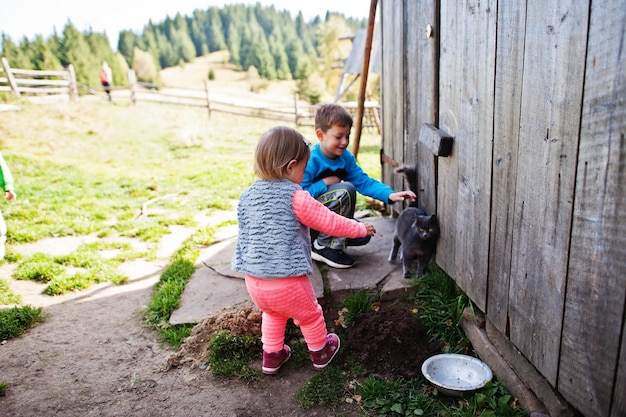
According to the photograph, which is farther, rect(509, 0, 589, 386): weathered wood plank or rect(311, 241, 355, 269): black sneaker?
rect(311, 241, 355, 269): black sneaker

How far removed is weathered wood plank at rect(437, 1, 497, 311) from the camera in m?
2.45

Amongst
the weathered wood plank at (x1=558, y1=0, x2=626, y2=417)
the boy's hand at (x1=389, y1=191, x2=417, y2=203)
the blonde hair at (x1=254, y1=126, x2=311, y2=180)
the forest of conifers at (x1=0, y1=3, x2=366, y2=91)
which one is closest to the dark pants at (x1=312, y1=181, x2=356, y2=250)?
the boy's hand at (x1=389, y1=191, x2=417, y2=203)

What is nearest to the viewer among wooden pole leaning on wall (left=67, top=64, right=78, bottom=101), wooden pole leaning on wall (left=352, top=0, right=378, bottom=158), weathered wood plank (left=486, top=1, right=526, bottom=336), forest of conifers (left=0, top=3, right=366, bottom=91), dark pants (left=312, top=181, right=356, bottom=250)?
weathered wood plank (left=486, top=1, right=526, bottom=336)

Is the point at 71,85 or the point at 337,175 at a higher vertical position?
the point at 71,85

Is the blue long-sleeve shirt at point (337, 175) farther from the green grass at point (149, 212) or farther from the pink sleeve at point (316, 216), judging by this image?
the pink sleeve at point (316, 216)

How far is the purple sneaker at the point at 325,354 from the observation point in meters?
2.86

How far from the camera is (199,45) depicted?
7962 centimetres

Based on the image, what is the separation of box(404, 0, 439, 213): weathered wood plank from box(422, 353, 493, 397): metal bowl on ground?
113cm

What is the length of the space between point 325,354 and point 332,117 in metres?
1.71

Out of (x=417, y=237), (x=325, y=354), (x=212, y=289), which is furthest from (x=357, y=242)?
(x=325, y=354)

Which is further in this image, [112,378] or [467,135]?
[112,378]

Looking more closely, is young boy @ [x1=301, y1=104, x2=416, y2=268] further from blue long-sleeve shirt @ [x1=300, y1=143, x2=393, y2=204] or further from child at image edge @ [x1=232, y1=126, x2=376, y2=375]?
child at image edge @ [x1=232, y1=126, x2=376, y2=375]

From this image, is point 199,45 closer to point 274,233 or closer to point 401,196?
point 401,196

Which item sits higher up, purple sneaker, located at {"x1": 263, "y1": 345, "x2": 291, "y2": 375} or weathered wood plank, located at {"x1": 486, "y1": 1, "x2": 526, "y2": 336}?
weathered wood plank, located at {"x1": 486, "y1": 1, "x2": 526, "y2": 336}
